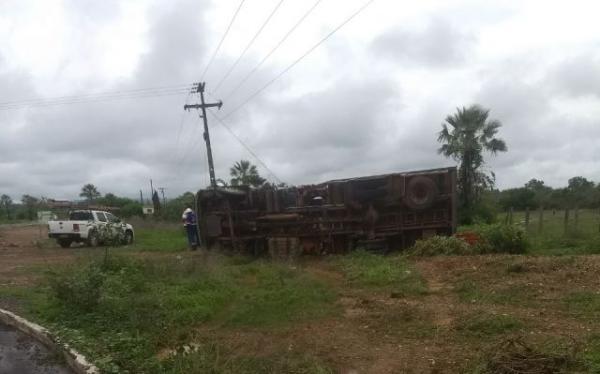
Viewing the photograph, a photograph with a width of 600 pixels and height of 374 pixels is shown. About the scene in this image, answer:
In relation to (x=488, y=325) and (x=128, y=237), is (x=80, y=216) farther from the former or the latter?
(x=488, y=325)

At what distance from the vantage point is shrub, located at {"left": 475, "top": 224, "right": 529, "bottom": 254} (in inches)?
579

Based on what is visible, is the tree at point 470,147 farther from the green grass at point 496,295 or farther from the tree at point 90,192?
the tree at point 90,192

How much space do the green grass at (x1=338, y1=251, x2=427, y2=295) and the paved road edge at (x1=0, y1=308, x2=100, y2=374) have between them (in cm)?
544

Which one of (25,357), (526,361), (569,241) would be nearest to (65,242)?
(25,357)

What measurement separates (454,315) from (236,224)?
11287 millimetres

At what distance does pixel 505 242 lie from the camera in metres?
14.7

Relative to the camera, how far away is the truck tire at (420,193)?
1642 cm

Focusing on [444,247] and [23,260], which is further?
[23,260]

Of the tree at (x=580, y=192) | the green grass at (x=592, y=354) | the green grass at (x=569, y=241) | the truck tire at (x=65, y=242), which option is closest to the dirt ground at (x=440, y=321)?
Result: the green grass at (x=592, y=354)

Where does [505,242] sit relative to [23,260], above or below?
above

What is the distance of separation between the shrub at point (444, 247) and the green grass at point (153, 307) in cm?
420

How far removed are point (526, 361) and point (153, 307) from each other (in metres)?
6.10

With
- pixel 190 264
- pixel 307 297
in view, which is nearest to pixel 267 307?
pixel 307 297

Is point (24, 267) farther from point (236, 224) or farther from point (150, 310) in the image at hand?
point (150, 310)
